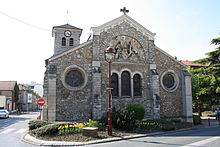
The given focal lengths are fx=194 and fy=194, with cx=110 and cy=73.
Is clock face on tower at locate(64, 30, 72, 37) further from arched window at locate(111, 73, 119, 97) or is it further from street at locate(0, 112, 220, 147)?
street at locate(0, 112, 220, 147)

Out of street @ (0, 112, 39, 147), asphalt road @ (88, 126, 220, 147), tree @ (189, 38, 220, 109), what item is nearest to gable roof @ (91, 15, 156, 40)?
tree @ (189, 38, 220, 109)

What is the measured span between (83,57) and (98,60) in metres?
1.36

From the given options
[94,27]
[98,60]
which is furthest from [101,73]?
[94,27]

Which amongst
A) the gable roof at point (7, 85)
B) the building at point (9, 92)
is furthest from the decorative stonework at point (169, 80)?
the gable roof at point (7, 85)

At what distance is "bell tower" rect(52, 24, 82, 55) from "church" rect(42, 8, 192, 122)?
8.30 metres

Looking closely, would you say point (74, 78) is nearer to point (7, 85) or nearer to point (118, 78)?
point (118, 78)

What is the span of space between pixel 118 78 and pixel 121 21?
5581 mm

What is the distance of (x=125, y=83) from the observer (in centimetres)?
1852

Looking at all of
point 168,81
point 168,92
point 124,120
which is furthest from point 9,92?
point 124,120

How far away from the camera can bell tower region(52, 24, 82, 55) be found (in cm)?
2533

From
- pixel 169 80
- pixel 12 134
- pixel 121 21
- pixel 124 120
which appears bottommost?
pixel 12 134

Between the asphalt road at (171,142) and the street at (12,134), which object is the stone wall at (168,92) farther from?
the street at (12,134)

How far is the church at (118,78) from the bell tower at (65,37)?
8301mm

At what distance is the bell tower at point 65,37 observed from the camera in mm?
25328
